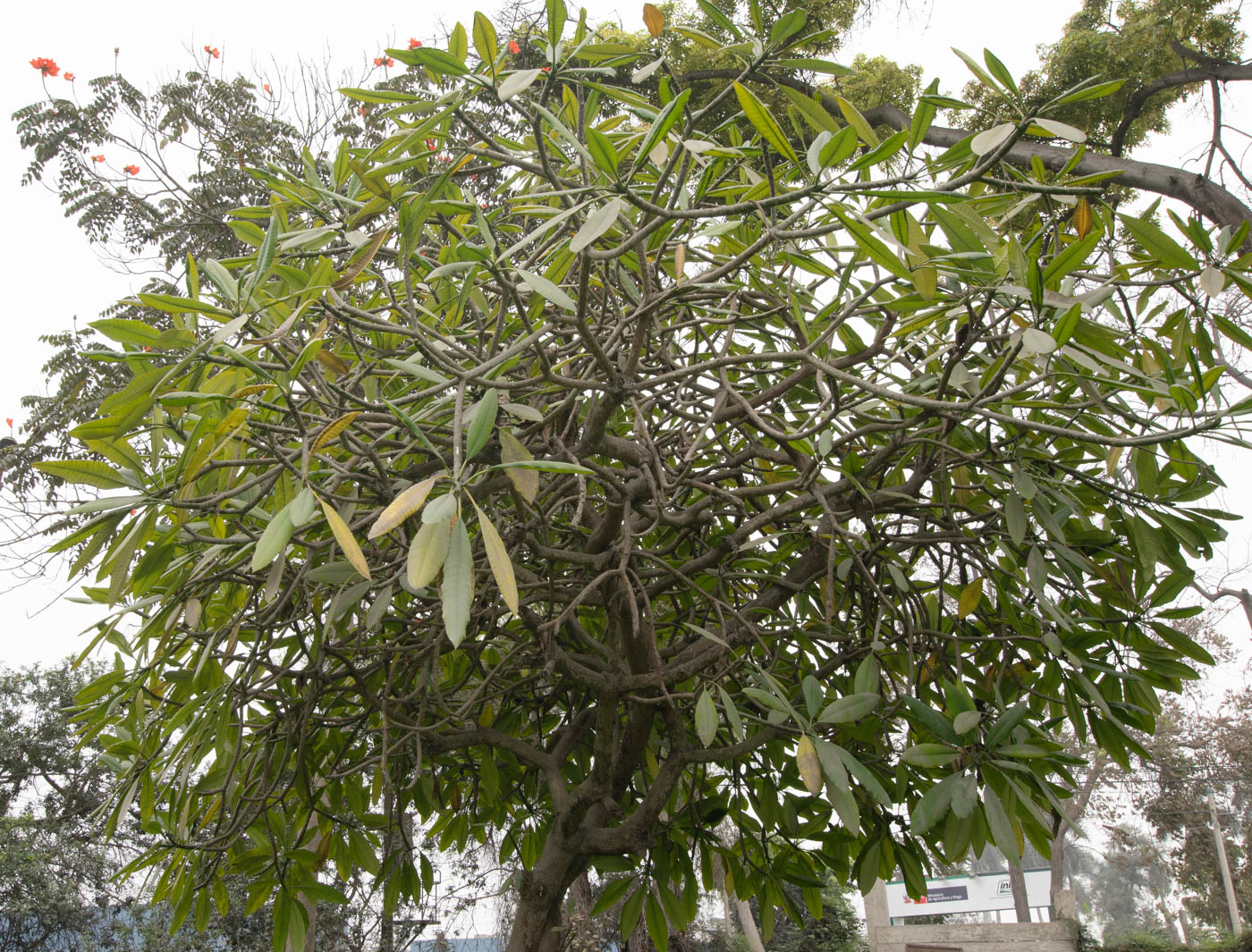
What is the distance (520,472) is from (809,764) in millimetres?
578

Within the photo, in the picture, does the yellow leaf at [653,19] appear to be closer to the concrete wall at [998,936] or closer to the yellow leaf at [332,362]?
the yellow leaf at [332,362]

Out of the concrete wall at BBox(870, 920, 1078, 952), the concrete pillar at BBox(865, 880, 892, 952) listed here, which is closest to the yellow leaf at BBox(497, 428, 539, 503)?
the concrete pillar at BBox(865, 880, 892, 952)

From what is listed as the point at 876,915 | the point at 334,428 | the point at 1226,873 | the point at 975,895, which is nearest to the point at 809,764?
the point at 334,428

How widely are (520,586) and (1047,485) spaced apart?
98cm

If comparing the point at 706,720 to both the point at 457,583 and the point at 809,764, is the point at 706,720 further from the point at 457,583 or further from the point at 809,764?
the point at 457,583

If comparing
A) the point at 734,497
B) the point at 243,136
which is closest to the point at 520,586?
the point at 734,497

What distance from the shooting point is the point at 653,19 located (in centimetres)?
114

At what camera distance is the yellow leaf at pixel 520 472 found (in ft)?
3.23

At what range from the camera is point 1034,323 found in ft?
3.36

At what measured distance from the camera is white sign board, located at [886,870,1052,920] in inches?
517

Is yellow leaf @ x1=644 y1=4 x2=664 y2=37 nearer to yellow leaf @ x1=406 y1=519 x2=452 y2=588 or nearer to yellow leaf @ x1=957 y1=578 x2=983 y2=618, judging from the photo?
yellow leaf @ x1=406 y1=519 x2=452 y2=588

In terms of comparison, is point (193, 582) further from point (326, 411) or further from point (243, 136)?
point (243, 136)

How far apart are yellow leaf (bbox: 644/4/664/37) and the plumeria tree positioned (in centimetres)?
2

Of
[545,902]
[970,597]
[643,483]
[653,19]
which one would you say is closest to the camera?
[653,19]
